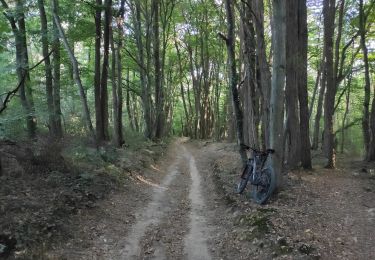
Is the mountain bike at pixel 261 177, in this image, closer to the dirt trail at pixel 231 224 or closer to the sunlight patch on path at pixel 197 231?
the dirt trail at pixel 231 224

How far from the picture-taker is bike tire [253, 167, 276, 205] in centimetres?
Answer: 909

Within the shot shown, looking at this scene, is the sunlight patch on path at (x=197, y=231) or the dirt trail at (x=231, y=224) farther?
the sunlight patch on path at (x=197, y=231)

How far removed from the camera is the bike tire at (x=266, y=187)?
9.09m

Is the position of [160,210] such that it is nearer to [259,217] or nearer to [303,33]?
[259,217]

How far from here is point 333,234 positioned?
726 cm

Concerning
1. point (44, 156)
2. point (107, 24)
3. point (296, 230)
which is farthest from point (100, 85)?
point (296, 230)

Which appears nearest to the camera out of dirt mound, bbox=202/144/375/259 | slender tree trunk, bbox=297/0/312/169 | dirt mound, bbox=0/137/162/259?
dirt mound, bbox=202/144/375/259

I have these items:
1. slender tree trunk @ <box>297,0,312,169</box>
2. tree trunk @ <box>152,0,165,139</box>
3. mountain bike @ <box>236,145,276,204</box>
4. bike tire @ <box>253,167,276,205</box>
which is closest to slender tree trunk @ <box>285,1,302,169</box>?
slender tree trunk @ <box>297,0,312,169</box>

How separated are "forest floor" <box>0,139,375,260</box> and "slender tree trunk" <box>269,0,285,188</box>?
1.06m

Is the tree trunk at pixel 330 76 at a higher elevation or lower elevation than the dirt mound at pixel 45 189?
higher

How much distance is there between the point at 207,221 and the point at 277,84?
12.3 feet

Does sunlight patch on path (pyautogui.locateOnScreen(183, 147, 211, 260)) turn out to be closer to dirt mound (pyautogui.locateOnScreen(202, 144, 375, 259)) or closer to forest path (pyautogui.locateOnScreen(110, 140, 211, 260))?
forest path (pyautogui.locateOnScreen(110, 140, 211, 260))

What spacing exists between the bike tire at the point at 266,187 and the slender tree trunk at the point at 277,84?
240 mm

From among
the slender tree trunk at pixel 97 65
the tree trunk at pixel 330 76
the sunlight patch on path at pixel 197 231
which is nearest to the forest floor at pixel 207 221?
the sunlight patch on path at pixel 197 231
